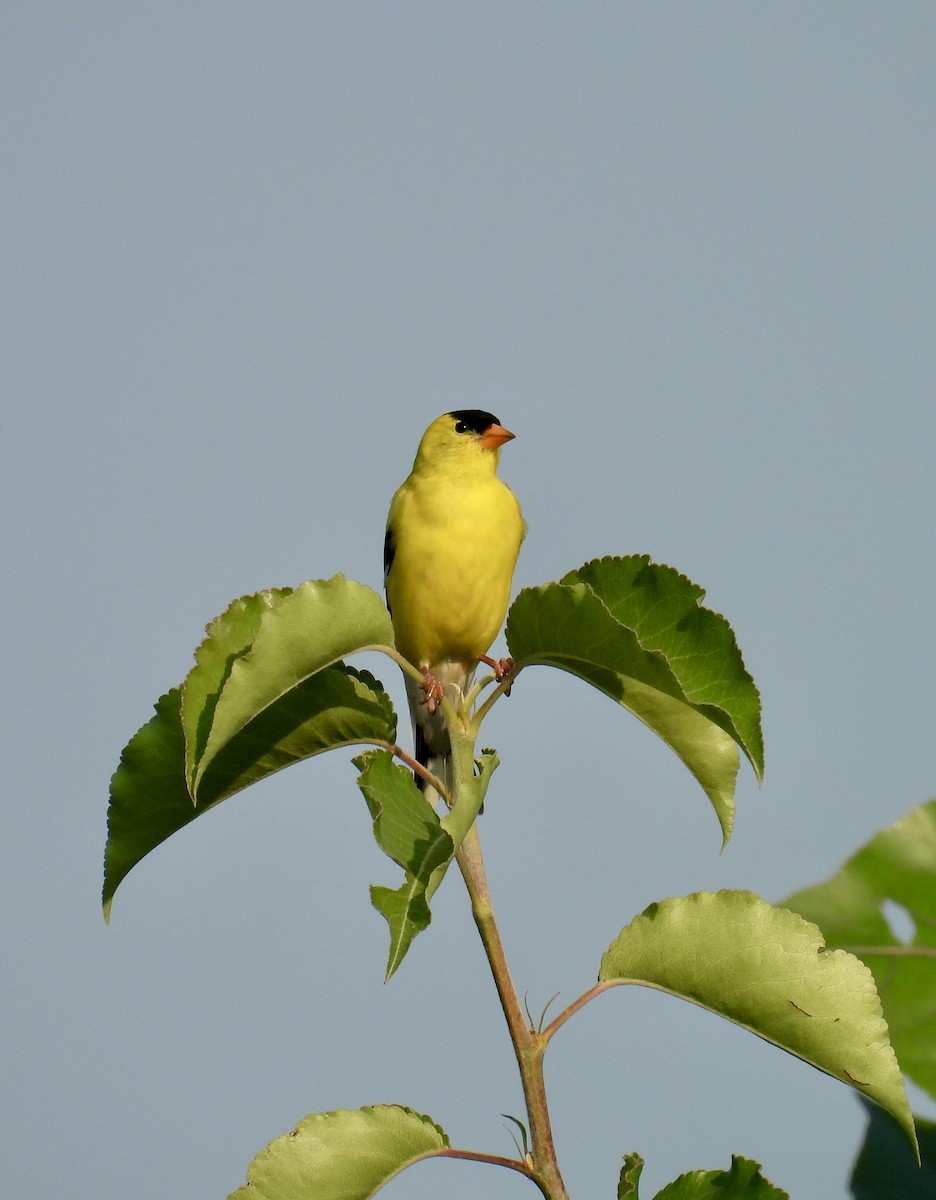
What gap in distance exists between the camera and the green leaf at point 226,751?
192 centimetres

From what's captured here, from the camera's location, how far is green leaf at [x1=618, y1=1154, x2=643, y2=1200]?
1952mm

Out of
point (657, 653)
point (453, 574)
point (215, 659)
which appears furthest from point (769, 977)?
point (453, 574)

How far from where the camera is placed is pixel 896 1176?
185cm

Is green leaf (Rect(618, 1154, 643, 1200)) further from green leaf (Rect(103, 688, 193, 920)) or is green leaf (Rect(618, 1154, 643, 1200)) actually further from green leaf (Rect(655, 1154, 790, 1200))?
green leaf (Rect(103, 688, 193, 920))

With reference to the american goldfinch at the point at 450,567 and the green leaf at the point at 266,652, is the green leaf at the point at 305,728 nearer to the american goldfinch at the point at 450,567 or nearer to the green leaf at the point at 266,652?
the green leaf at the point at 266,652

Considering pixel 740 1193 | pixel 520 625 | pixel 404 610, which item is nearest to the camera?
pixel 740 1193

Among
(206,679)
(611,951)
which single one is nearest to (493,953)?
(611,951)

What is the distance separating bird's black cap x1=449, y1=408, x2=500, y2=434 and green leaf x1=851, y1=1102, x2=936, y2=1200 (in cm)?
Answer: 355

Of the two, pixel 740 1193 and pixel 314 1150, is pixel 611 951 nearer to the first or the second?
pixel 740 1193

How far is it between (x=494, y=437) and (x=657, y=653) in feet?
11.0

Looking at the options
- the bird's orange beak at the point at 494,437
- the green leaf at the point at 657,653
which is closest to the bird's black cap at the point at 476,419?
the bird's orange beak at the point at 494,437

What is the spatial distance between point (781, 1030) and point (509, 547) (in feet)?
7.72

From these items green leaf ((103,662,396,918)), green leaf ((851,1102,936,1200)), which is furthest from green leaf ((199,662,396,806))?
green leaf ((851,1102,936,1200))

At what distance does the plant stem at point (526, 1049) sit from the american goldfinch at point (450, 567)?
67.4 inches
